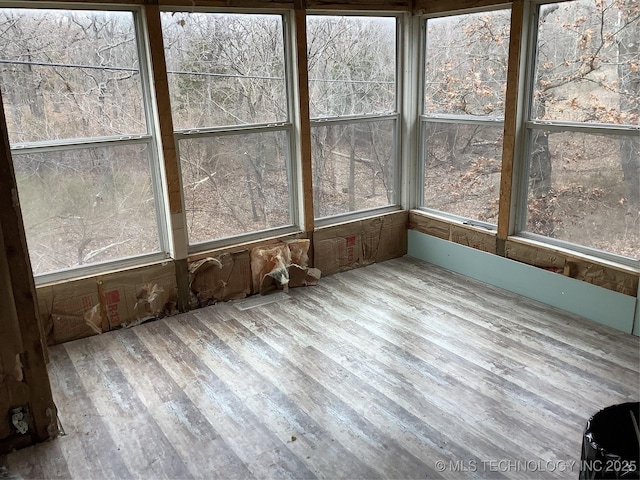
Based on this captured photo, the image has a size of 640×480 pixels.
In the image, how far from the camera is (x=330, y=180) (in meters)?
5.01

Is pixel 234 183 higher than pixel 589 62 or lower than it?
lower

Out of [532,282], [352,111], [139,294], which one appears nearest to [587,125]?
[532,282]

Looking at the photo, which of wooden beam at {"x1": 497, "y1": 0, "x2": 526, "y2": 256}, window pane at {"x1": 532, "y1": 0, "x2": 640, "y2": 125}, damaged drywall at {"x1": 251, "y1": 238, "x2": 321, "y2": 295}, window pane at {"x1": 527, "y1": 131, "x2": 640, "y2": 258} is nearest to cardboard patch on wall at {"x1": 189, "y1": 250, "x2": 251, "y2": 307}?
damaged drywall at {"x1": 251, "y1": 238, "x2": 321, "y2": 295}

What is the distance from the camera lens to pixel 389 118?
5.21 metres

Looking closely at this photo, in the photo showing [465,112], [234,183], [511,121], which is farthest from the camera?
[465,112]

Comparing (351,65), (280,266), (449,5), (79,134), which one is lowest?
(280,266)

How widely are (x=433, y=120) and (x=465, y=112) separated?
0.35 meters

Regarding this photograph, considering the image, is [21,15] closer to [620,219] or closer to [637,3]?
[637,3]

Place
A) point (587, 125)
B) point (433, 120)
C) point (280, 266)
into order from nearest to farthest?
point (587, 125) < point (280, 266) < point (433, 120)

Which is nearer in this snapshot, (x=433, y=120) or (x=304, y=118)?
(x=304, y=118)

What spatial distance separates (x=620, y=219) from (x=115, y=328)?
3741 millimetres

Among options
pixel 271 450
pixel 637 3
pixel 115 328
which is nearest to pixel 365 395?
pixel 271 450

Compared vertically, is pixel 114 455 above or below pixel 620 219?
below

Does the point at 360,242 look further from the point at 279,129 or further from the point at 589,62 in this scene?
the point at 589,62
